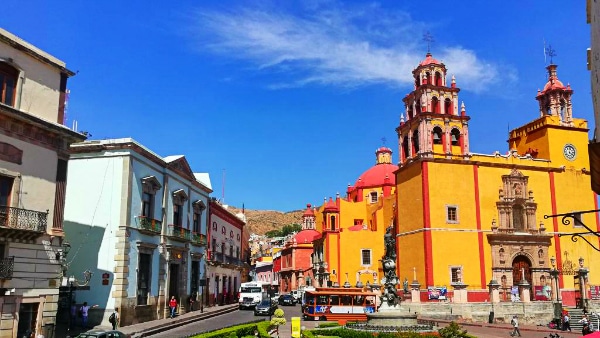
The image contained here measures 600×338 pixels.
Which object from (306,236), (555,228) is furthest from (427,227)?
(306,236)

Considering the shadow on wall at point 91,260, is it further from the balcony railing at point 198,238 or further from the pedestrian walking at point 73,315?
the balcony railing at point 198,238

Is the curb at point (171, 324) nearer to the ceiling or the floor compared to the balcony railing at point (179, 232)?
nearer to the floor

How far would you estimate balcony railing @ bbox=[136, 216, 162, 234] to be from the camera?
1128 inches

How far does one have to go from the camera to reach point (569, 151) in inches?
1854

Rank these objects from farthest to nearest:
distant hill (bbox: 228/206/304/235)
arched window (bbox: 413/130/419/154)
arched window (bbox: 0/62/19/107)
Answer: distant hill (bbox: 228/206/304/235), arched window (bbox: 413/130/419/154), arched window (bbox: 0/62/19/107)

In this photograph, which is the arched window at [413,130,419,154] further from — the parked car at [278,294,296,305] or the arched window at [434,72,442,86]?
the parked car at [278,294,296,305]

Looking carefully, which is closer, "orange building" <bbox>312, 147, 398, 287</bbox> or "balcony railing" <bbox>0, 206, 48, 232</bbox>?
"balcony railing" <bbox>0, 206, 48, 232</bbox>

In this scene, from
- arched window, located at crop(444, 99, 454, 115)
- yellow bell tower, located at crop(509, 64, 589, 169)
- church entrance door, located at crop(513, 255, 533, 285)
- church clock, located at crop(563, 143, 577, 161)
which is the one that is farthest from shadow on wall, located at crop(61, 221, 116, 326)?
church clock, located at crop(563, 143, 577, 161)

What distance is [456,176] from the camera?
4312 centimetres

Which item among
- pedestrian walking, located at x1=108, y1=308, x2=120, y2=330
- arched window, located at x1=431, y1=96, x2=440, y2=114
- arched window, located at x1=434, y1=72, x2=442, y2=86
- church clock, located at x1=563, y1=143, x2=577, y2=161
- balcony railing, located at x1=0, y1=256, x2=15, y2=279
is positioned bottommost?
pedestrian walking, located at x1=108, y1=308, x2=120, y2=330

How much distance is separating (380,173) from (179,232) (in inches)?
1361

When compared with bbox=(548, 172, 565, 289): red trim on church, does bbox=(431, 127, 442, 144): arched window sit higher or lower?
higher

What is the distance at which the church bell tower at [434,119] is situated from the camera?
43.7 metres

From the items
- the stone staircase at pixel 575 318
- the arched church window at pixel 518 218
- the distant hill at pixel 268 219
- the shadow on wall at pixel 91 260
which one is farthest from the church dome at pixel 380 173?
the distant hill at pixel 268 219
